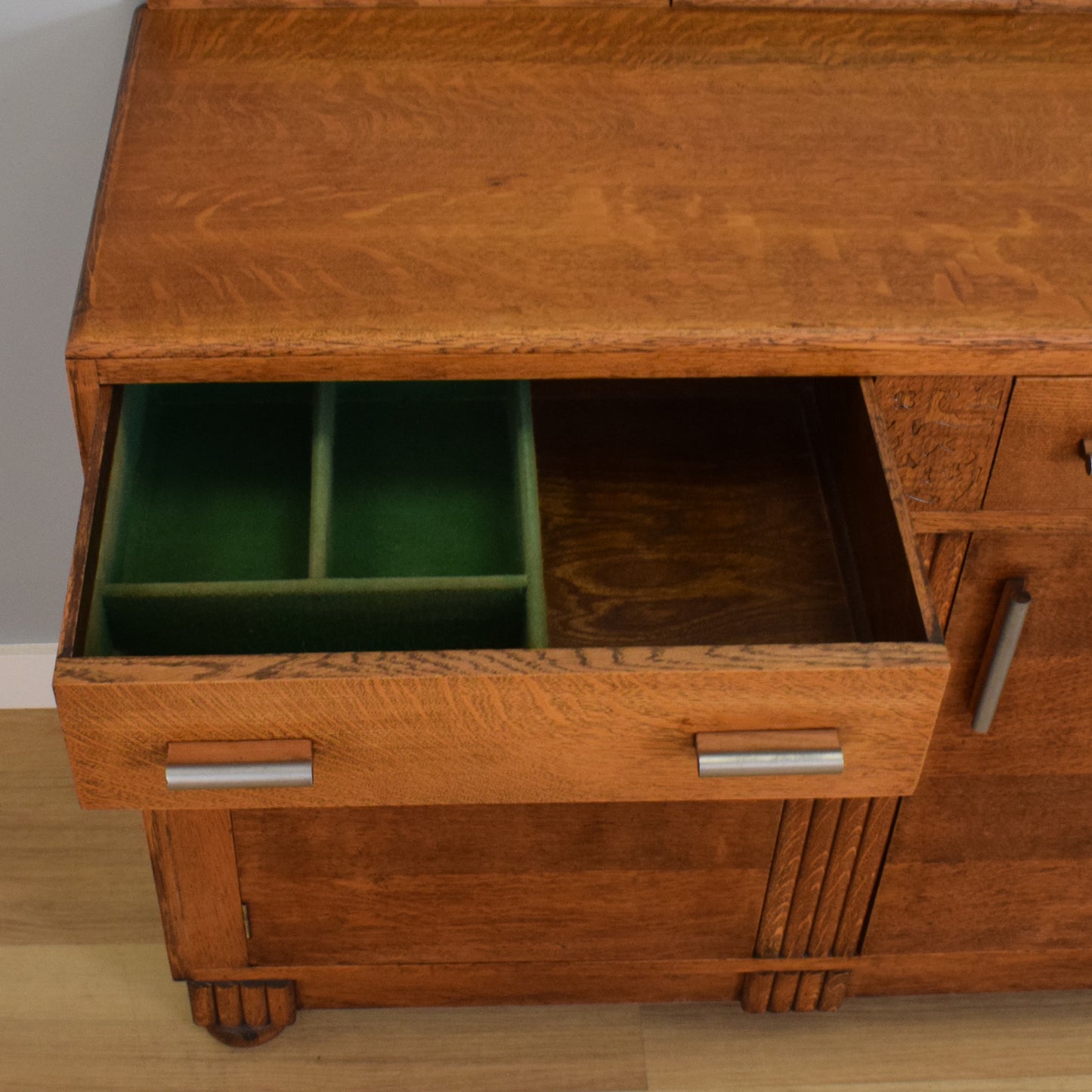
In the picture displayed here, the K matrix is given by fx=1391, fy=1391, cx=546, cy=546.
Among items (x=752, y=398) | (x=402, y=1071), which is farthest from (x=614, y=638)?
(x=402, y=1071)

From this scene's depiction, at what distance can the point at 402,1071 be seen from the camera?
1235 millimetres

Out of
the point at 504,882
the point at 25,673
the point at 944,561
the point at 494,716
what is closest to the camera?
the point at 494,716

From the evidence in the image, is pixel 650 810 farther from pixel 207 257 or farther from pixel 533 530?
pixel 207 257

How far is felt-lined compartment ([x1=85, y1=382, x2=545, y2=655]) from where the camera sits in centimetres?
88

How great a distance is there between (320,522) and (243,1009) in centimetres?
52

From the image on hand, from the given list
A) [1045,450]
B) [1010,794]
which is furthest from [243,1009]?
[1045,450]

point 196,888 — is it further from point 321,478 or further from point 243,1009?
point 321,478

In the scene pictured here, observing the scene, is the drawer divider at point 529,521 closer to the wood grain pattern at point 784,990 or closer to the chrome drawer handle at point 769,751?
the chrome drawer handle at point 769,751

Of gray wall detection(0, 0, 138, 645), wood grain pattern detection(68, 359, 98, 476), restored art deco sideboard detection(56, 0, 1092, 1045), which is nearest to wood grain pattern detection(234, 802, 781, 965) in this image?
restored art deco sideboard detection(56, 0, 1092, 1045)

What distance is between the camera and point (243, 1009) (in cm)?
121

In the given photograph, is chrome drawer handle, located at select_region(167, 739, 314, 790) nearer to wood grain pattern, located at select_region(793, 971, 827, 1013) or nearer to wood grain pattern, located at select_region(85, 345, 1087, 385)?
wood grain pattern, located at select_region(85, 345, 1087, 385)

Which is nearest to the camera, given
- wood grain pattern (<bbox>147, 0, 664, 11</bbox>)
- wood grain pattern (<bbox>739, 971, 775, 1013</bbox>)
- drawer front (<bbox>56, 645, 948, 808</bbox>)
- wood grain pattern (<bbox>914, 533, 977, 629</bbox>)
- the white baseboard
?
drawer front (<bbox>56, 645, 948, 808</bbox>)

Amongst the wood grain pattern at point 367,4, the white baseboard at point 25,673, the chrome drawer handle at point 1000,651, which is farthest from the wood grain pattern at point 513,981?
the wood grain pattern at point 367,4

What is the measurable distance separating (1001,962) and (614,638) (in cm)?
52
